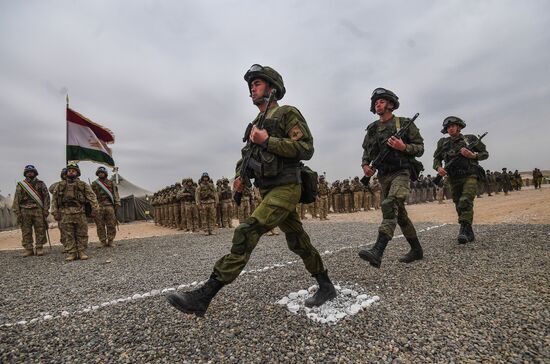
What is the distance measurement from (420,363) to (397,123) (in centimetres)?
325

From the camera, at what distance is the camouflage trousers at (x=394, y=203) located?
3.66m

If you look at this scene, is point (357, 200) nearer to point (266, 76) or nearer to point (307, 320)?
point (266, 76)

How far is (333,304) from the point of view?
283 cm

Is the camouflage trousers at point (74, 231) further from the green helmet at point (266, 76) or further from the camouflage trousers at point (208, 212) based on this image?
the green helmet at point (266, 76)

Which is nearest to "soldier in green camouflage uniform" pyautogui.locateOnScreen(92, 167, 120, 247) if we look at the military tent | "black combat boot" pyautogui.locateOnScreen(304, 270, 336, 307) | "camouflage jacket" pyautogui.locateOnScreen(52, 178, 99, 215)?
"camouflage jacket" pyautogui.locateOnScreen(52, 178, 99, 215)

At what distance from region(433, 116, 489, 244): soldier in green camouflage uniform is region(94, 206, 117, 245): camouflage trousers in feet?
29.0

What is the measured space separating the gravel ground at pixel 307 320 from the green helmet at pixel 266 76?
2.12 m

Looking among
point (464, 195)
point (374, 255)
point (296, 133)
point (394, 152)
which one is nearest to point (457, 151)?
point (464, 195)

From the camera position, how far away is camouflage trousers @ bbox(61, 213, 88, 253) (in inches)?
281

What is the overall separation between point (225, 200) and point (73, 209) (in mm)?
7097

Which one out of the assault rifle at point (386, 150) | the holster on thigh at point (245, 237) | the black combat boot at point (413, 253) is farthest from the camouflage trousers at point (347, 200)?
the holster on thigh at point (245, 237)

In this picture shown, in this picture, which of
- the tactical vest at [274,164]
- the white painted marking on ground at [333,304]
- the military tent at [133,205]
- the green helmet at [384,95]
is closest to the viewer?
the white painted marking on ground at [333,304]

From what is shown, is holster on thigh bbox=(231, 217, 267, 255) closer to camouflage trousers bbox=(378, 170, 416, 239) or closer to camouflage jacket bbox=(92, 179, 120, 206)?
camouflage trousers bbox=(378, 170, 416, 239)

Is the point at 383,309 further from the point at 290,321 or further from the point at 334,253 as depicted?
the point at 334,253
